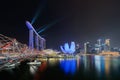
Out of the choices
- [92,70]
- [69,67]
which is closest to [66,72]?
[92,70]

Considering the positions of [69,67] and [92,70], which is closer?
[92,70]

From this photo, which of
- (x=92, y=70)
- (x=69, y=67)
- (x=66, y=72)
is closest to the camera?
(x=66, y=72)

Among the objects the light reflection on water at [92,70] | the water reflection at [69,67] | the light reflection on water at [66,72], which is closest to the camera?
the light reflection on water at [66,72]

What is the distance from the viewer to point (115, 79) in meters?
24.1

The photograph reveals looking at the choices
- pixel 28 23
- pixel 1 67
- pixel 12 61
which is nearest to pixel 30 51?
pixel 28 23

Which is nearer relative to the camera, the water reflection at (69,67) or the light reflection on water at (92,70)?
the light reflection on water at (92,70)

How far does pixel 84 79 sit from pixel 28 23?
29338mm

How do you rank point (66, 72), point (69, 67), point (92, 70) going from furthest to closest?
point (69, 67) < point (92, 70) < point (66, 72)

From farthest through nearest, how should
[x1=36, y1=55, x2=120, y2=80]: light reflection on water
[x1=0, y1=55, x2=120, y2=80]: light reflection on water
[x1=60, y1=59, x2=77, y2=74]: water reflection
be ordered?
[x1=60, y1=59, x2=77, y2=74]: water reflection < [x1=36, y1=55, x2=120, y2=80]: light reflection on water < [x1=0, y1=55, x2=120, y2=80]: light reflection on water

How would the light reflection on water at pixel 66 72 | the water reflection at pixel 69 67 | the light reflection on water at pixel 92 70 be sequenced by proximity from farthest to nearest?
the water reflection at pixel 69 67 < the light reflection on water at pixel 92 70 < the light reflection on water at pixel 66 72

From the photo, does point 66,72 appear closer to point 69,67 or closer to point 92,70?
point 92,70

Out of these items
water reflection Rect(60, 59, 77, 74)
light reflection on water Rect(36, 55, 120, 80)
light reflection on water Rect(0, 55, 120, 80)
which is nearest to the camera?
light reflection on water Rect(0, 55, 120, 80)

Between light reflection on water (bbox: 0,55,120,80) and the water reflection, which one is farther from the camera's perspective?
the water reflection

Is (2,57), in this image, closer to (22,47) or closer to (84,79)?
(84,79)
